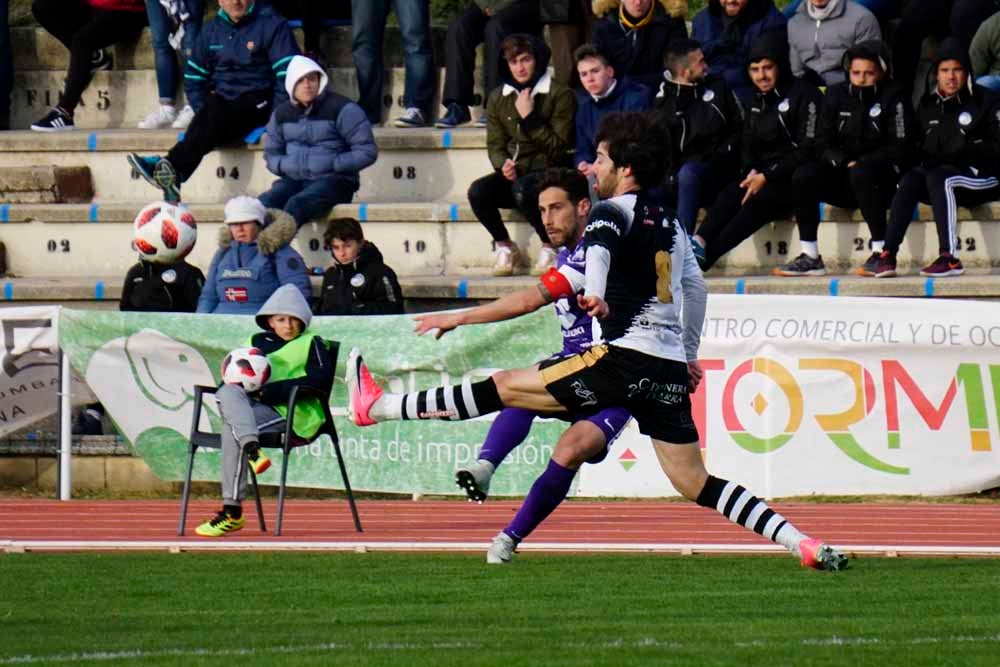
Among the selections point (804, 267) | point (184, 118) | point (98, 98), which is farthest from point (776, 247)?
point (98, 98)

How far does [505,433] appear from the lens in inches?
380

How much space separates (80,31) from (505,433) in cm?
1001

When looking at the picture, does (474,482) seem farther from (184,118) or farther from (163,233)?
(184,118)

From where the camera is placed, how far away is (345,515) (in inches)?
499

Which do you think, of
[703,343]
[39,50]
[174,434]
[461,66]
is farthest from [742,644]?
[39,50]

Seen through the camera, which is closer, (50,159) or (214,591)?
(214,591)

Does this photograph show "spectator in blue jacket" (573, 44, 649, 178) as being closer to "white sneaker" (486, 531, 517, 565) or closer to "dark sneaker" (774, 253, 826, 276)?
"dark sneaker" (774, 253, 826, 276)

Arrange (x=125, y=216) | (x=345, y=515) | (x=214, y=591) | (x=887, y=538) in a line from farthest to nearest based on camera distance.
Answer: (x=125, y=216)
(x=345, y=515)
(x=887, y=538)
(x=214, y=591)

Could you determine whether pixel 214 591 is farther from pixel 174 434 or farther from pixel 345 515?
pixel 174 434

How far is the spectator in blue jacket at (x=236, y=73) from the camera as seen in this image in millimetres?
16547

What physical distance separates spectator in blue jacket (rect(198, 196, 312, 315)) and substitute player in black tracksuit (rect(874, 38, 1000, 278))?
420cm

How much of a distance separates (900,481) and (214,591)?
605 cm

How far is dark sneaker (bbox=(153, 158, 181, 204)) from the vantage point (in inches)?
626

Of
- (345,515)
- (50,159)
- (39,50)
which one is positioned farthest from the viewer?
(39,50)
